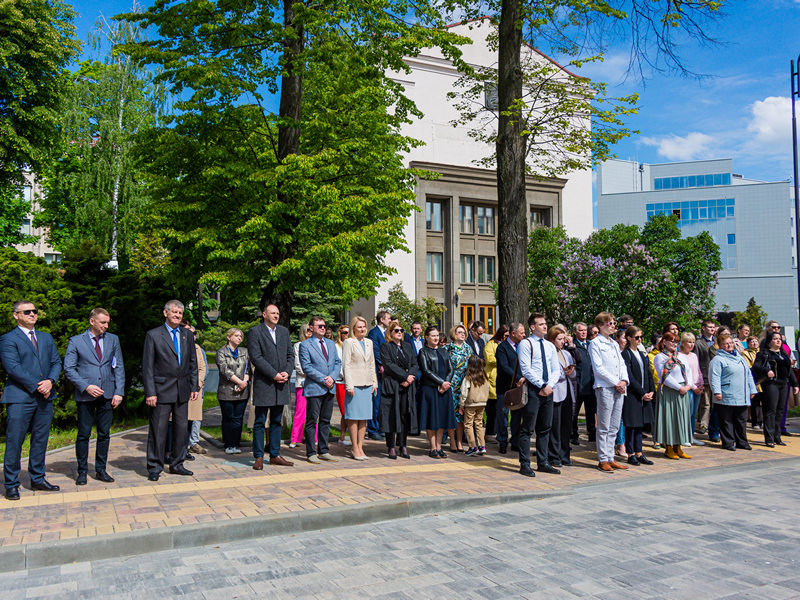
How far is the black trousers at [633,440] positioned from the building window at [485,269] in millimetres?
35536

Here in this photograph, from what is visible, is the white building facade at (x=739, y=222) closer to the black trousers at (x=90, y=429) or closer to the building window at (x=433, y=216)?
the building window at (x=433, y=216)

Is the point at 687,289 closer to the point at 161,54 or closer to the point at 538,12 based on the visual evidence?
the point at 538,12

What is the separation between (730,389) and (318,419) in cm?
717

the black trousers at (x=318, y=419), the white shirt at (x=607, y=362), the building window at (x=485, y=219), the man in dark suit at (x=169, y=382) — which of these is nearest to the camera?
the man in dark suit at (x=169, y=382)

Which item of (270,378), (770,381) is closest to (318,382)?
(270,378)

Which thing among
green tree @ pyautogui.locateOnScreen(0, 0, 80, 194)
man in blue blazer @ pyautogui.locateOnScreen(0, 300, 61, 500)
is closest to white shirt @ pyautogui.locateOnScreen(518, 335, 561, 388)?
man in blue blazer @ pyautogui.locateOnScreen(0, 300, 61, 500)

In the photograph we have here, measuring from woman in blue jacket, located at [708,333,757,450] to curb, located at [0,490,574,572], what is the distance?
5.79 meters

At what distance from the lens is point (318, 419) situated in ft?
34.2

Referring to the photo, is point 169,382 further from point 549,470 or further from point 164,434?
point 549,470

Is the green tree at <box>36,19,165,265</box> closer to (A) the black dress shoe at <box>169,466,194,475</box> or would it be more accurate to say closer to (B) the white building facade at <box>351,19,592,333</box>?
(B) the white building facade at <box>351,19,592,333</box>

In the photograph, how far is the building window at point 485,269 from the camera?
1818 inches

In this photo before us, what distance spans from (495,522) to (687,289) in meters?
21.5

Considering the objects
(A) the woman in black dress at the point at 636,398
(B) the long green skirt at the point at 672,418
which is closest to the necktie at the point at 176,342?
(A) the woman in black dress at the point at 636,398

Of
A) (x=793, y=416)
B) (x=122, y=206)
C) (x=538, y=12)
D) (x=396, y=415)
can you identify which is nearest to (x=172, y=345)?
(x=396, y=415)
